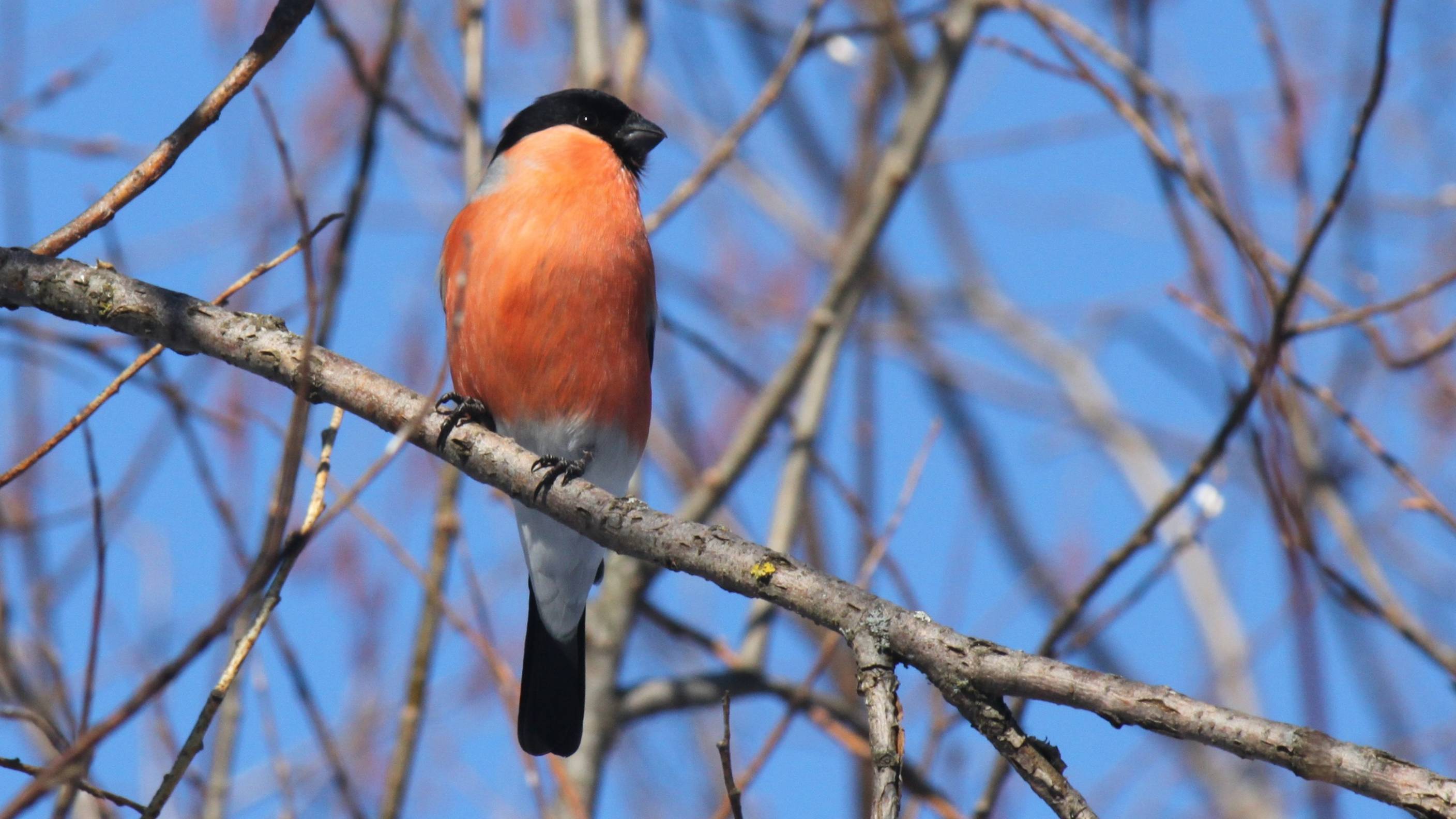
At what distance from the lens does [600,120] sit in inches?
157

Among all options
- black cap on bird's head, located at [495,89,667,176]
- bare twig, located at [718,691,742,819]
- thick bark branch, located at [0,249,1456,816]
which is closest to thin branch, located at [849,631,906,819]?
thick bark branch, located at [0,249,1456,816]

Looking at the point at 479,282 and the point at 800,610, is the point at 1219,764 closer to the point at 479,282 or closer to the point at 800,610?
the point at 479,282

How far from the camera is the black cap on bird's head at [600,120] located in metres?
3.93

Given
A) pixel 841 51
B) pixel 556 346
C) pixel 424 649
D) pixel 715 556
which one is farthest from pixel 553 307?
pixel 841 51

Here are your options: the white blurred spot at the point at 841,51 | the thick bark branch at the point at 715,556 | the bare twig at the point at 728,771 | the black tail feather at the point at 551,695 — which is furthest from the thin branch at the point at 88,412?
the white blurred spot at the point at 841,51

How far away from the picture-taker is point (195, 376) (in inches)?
133

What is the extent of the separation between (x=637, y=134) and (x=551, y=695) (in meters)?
1.71

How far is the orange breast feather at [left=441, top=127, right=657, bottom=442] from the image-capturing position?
127 inches

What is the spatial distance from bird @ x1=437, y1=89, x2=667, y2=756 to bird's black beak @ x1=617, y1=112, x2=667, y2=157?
21 cm

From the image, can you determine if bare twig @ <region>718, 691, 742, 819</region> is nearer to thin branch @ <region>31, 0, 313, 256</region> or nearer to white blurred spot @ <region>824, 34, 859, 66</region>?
thin branch @ <region>31, 0, 313, 256</region>

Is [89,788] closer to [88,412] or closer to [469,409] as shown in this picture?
[88,412]

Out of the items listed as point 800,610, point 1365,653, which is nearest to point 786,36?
point 1365,653

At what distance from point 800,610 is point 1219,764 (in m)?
5.29

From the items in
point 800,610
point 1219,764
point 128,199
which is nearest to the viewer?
Answer: point 800,610
